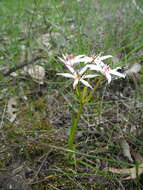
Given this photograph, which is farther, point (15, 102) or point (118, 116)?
point (15, 102)

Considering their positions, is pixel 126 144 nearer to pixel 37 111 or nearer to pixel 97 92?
pixel 97 92

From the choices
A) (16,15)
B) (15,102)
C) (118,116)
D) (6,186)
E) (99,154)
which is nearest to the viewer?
(6,186)

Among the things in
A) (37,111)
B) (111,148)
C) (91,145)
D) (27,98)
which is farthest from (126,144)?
(27,98)

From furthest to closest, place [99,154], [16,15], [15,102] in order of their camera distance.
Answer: [16,15]
[15,102]
[99,154]

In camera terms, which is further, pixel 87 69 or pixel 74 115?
pixel 74 115

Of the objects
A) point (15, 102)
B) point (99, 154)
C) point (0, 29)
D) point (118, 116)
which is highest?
point (0, 29)

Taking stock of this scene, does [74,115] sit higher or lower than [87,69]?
lower

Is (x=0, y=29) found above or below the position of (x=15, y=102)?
above

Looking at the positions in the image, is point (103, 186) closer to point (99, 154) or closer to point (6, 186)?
point (99, 154)
